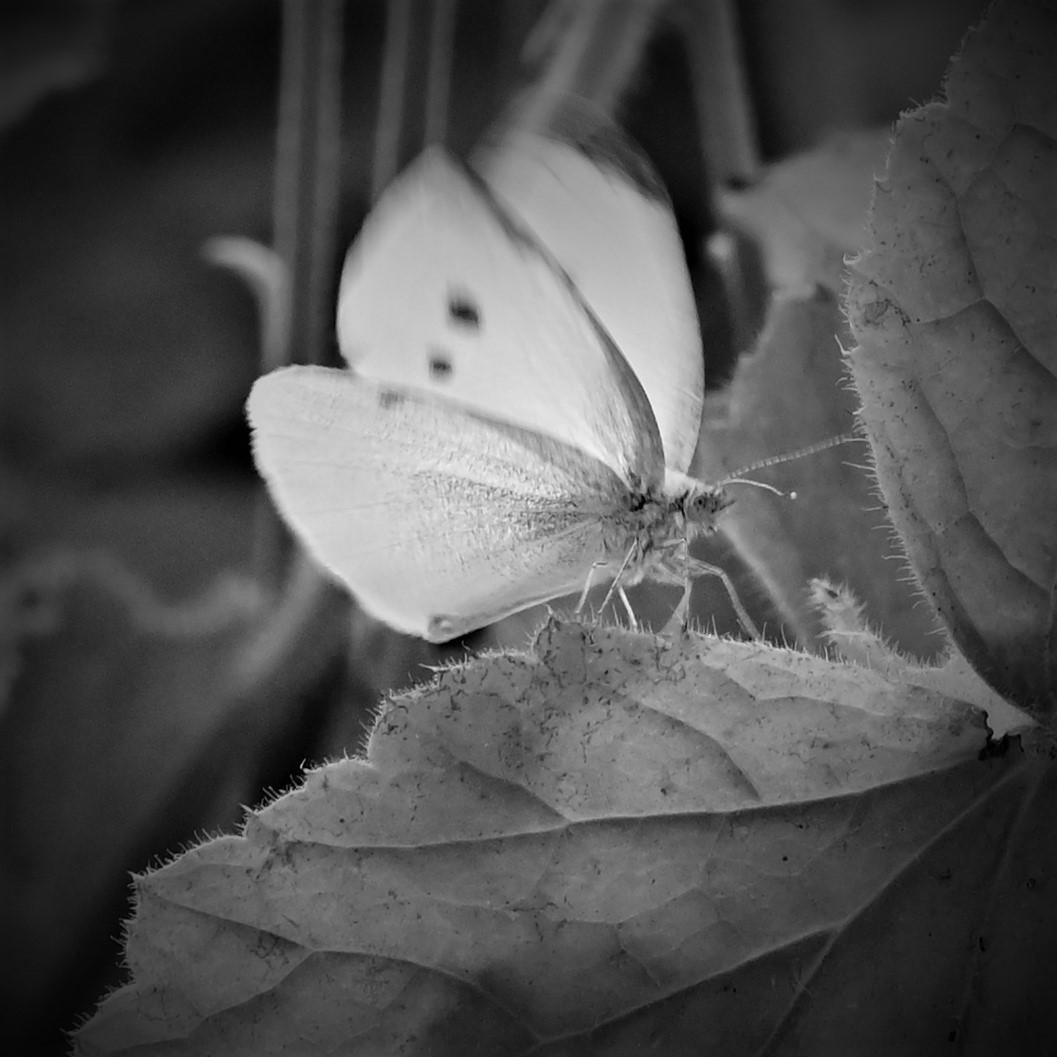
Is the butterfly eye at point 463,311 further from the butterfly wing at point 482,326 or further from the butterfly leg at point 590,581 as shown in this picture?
the butterfly leg at point 590,581

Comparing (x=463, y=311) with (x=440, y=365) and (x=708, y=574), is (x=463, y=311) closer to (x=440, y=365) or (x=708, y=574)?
(x=440, y=365)

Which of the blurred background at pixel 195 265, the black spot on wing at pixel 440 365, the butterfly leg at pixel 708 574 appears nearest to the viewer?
the butterfly leg at pixel 708 574

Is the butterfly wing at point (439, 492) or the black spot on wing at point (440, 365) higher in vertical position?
the black spot on wing at point (440, 365)

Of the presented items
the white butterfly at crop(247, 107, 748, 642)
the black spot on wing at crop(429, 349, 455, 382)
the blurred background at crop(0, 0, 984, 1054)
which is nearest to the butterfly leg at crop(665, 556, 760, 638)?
the white butterfly at crop(247, 107, 748, 642)

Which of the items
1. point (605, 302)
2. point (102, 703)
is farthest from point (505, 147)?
point (102, 703)

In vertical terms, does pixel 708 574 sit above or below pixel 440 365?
below

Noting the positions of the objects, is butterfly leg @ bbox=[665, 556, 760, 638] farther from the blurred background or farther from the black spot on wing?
the blurred background

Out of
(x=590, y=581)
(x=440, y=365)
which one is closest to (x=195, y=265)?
(x=440, y=365)

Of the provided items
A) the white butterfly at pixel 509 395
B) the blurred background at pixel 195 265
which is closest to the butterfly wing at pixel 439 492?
the white butterfly at pixel 509 395

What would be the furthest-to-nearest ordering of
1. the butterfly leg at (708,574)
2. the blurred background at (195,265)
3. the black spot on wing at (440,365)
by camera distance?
the blurred background at (195,265) → the black spot on wing at (440,365) → the butterfly leg at (708,574)
